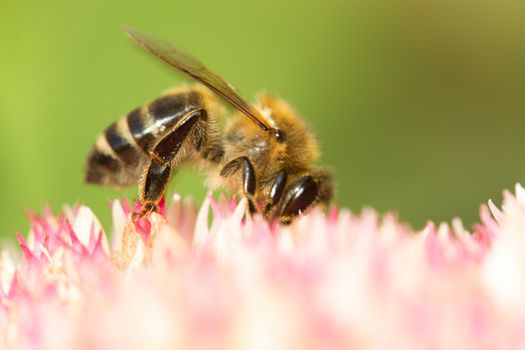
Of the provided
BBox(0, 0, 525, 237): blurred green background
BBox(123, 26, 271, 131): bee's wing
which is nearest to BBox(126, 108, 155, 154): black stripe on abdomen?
BBox(123, 26, 271, 131): bee's wing

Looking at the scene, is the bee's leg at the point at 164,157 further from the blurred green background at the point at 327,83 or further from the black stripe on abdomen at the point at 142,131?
the blurred green background at the point at 327,83

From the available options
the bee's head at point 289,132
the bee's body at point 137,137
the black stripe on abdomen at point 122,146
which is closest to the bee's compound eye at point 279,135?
the bee's head at point 289,132

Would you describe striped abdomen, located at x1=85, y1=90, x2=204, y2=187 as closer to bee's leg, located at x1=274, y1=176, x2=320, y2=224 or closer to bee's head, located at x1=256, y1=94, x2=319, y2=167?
bee's head, located at x1=256, y1=94, x2=319, y2=167

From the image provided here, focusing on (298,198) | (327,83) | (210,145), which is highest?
(327,83)

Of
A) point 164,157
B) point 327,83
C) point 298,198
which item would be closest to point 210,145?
point 164,157

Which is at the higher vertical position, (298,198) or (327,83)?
(327,83)

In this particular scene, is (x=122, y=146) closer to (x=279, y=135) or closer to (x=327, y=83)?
(x=279, y=135)

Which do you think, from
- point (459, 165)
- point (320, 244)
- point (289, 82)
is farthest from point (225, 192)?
point (459, 165)
